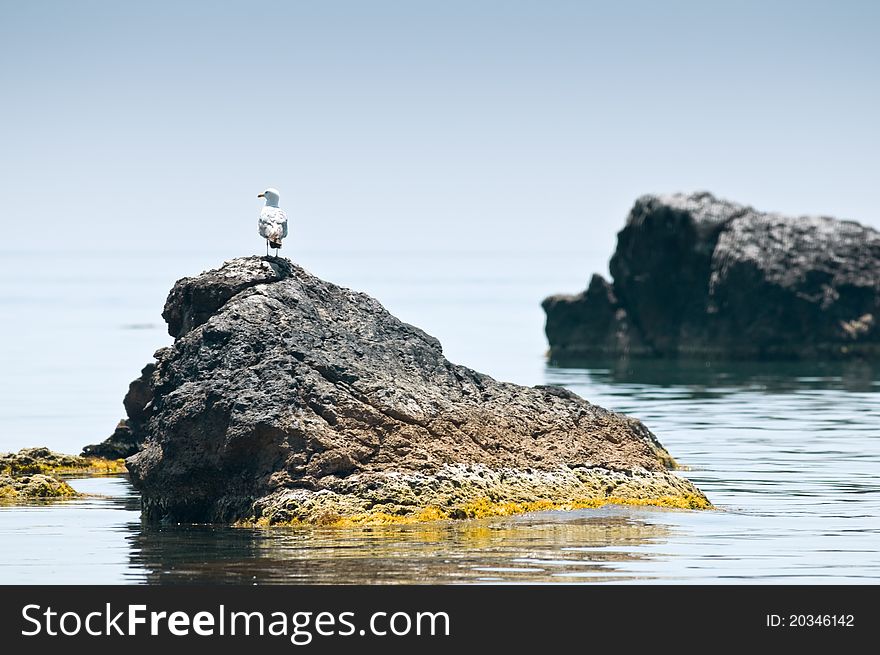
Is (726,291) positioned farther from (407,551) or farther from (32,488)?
(407,551)

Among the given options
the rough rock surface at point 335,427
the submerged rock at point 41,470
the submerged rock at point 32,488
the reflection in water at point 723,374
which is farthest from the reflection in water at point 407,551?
the reflection in water at point 723,374

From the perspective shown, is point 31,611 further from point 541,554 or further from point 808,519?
point 808,519

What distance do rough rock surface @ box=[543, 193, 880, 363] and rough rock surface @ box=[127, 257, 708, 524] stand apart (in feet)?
232

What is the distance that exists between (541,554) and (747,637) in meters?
4.61

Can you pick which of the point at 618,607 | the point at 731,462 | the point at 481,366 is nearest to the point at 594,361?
the point at 481,366

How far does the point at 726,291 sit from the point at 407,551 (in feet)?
271

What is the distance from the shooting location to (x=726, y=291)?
328ft

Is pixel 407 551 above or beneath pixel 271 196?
beneath

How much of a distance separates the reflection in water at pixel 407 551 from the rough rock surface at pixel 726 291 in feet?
241

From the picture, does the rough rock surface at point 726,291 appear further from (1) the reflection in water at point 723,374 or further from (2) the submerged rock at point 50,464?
(2) the submerged rock at point 50,464

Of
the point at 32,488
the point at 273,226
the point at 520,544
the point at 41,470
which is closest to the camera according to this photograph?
the point at 520,544

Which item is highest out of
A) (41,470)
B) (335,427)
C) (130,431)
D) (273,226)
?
(273,226)

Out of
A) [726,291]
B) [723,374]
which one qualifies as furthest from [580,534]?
[726,291]

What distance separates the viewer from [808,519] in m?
23.6
